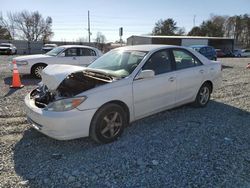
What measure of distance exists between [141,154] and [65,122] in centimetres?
120

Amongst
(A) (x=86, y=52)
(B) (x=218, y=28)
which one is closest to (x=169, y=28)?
(B) (x=218, y=28)

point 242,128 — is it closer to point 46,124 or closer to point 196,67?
point 196,67

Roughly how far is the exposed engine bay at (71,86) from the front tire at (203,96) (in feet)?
8.32

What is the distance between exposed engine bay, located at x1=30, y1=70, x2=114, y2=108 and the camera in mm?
4266

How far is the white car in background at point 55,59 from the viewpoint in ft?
34.4

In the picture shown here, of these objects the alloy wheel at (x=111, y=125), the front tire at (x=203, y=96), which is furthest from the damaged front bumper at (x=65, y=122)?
the front tire at (x=203, y=96)

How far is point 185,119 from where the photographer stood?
18.1 ft

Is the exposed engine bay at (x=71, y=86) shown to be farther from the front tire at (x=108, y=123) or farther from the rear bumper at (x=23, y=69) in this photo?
the rear bumper at (x=23, y=69)

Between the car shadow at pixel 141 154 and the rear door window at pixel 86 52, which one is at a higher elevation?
the rear door window at pixel 86 52

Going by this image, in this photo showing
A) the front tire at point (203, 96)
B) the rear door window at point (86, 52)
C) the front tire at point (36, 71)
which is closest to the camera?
the front tire at point (203, 96)

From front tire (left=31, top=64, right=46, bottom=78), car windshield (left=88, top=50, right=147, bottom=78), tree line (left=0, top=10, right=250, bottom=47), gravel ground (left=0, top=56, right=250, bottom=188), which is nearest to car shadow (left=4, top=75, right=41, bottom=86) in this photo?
front tire (left=31, top=64, right=46, bottom=78)

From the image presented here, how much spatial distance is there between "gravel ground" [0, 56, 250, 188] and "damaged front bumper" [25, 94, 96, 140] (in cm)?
30

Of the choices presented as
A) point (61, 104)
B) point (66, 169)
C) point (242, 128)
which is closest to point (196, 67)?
point (242, 128)

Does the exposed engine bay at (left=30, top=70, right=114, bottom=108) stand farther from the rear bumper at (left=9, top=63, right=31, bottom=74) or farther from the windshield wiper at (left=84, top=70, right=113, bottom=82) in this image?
the rear bumper at (left=9, top=63, right=31, bottom=74)
